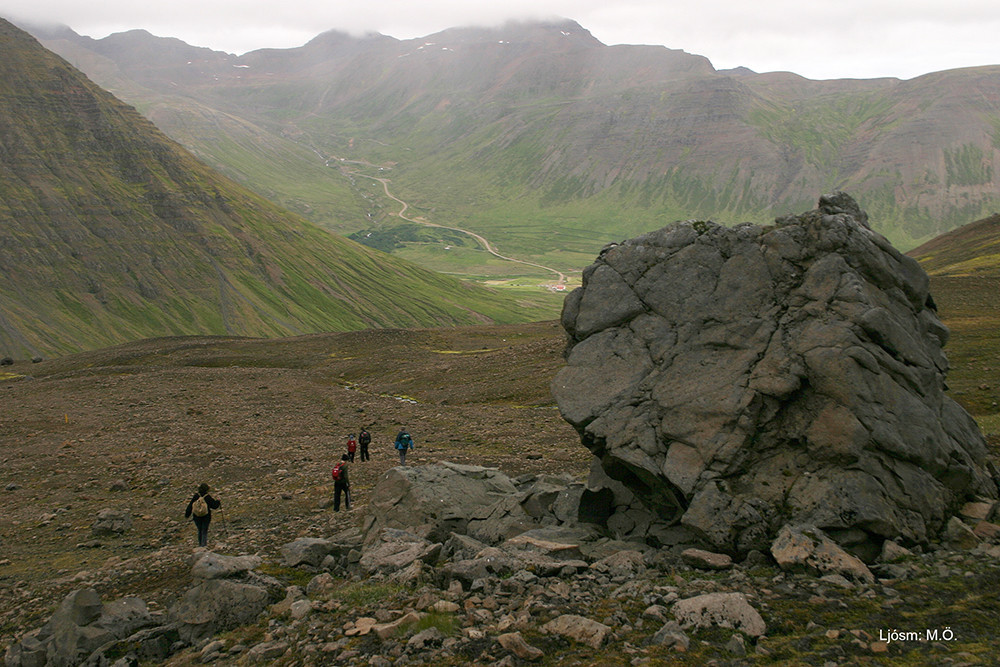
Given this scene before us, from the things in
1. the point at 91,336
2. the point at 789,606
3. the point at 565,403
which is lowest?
the point at 91,336

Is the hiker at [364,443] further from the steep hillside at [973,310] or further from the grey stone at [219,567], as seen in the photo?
the steep hillside at [973,310]

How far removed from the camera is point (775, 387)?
19.2 metres

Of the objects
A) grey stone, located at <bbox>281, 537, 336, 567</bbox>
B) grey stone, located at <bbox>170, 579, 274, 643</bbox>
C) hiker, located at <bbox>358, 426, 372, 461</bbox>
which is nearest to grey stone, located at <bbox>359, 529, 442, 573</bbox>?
grey stone, located at <bbox>281, 537, 336, 567</bbox>

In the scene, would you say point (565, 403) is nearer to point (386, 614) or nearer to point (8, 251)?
point (386, 614)

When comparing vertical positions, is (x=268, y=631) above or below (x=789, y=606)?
below

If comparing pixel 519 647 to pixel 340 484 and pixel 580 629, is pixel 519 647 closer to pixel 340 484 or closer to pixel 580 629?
pixel 580 629

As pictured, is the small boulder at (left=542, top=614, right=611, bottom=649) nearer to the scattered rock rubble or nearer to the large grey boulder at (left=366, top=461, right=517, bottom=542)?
the scattered rock rubble

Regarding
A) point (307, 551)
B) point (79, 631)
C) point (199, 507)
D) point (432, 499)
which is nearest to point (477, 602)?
point (307, 551)

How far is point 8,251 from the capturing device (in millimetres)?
158000

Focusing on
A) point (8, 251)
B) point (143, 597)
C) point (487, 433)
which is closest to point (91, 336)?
point (8, 251)

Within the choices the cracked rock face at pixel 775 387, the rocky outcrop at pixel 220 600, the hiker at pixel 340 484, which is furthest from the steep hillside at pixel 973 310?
the rocky outcrop at pixel 220 600

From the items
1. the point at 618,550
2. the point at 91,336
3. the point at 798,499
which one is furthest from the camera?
the point at 91,336

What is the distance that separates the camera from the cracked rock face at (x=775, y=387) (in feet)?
58.4

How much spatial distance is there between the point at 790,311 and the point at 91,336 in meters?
163
